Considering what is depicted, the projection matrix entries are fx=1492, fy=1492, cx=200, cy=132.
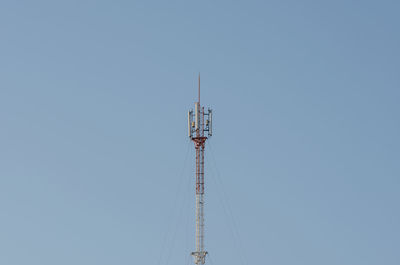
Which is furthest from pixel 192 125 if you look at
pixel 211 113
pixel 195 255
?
pixel 195 255

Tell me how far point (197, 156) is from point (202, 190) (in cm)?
354

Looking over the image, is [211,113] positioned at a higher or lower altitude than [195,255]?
higher

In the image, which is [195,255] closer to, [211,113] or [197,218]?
[197,218]

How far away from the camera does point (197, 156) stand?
15150cm

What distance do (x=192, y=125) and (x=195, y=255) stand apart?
13207 millimetres

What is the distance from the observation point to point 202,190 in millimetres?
150750

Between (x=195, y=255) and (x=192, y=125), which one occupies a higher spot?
(x=192, y=125)

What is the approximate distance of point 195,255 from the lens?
14862 cm

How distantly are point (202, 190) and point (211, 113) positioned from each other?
7857mm

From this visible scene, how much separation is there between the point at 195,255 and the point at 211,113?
47.6 feet

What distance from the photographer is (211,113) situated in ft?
496

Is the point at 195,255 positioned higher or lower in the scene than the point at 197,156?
lower

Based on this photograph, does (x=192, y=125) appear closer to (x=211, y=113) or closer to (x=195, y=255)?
(x=211, y=113)

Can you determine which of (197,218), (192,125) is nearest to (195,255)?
(197,218)
